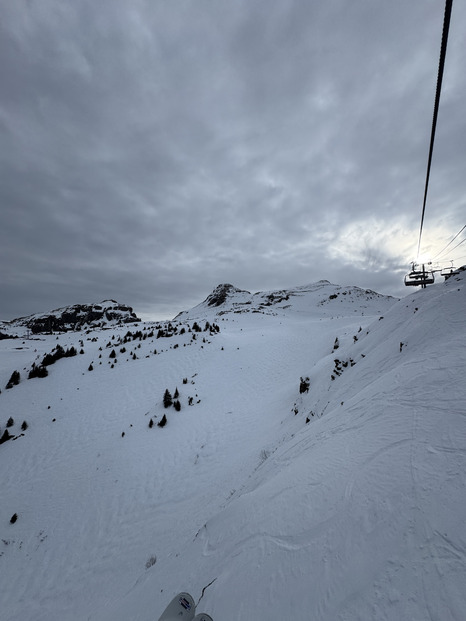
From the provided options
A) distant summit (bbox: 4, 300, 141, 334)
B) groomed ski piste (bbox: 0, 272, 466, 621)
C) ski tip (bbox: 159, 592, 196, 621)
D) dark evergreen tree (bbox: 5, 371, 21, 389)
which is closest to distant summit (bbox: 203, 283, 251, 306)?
distant summit (bbox: 4, 300, 141, 334)

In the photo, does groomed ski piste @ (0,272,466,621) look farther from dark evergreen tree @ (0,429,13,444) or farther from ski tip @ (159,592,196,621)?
dark evergreen tree @ (0,429,13,444)

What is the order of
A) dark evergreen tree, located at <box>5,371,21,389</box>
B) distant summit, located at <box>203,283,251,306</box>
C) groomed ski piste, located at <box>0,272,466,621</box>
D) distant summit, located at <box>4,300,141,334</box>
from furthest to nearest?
distant summit, located at <box>203,283,251,306</box> → distant summit, located at <box>4,300,141,334</box> → dark evergreen tree, located at <box>5,371,21,389</box> → groomed ski piste, located at <box>0,272,466,621</box>

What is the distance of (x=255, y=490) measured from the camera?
4559 mm

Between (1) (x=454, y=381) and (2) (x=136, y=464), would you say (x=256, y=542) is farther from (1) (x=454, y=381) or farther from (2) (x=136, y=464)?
(2) (x=136, y=464)

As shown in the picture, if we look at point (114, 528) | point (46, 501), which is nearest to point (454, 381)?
point (114, 528)

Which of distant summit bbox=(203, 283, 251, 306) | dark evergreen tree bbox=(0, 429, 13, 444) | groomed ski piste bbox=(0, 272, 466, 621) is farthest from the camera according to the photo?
distant summit bbox=(203, 283, 251, 306)

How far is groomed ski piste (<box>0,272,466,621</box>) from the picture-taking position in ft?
7.22

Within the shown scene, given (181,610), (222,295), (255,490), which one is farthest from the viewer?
(222,295)

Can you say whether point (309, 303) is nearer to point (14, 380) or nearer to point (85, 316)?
point (14, 380)

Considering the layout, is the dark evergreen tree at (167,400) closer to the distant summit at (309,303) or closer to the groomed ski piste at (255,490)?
the groomed ski piste at (255,490)

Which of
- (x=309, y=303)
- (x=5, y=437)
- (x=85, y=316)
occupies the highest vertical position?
(x=85, y=316)

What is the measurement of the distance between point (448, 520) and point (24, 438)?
1469cm

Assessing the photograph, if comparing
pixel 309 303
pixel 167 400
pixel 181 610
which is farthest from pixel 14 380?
pixel 309 303

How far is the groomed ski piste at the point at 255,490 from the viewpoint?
220 cm
